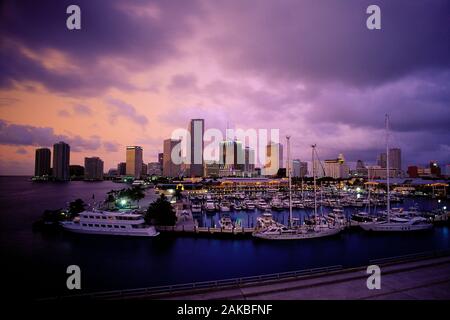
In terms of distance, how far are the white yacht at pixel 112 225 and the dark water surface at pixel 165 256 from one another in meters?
0.94

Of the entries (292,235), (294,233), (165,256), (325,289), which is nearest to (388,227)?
(294,233)

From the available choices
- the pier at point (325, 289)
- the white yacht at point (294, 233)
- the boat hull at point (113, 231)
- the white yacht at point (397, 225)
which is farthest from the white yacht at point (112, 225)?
the white yacht at point (397, 225)

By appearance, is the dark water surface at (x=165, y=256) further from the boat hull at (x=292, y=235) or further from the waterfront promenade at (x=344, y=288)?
the waterfront promenade at (x=344, y=288)

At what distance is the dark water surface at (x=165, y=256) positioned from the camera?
23.9 metres

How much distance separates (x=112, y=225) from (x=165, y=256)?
1240cm

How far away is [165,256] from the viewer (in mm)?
29766

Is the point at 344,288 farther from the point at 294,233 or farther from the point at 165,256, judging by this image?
the point at 294,233

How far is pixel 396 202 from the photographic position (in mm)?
79188

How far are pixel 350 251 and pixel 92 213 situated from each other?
35.7 m

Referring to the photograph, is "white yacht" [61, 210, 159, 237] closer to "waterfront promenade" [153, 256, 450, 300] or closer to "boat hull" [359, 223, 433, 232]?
"waterfront promenade" [153, 256, 450, 300]

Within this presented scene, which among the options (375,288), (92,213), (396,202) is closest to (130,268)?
(92,213)

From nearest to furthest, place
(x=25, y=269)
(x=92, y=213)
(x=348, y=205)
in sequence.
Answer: (x=25, y=269)
(x=92, y=213)
(x=348, y=205)

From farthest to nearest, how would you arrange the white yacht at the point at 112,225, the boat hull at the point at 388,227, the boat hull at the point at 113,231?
the boat hull at the point at 388,227 < the white yacht at the point at 112,225 < the boat hull at the point at 113,231
